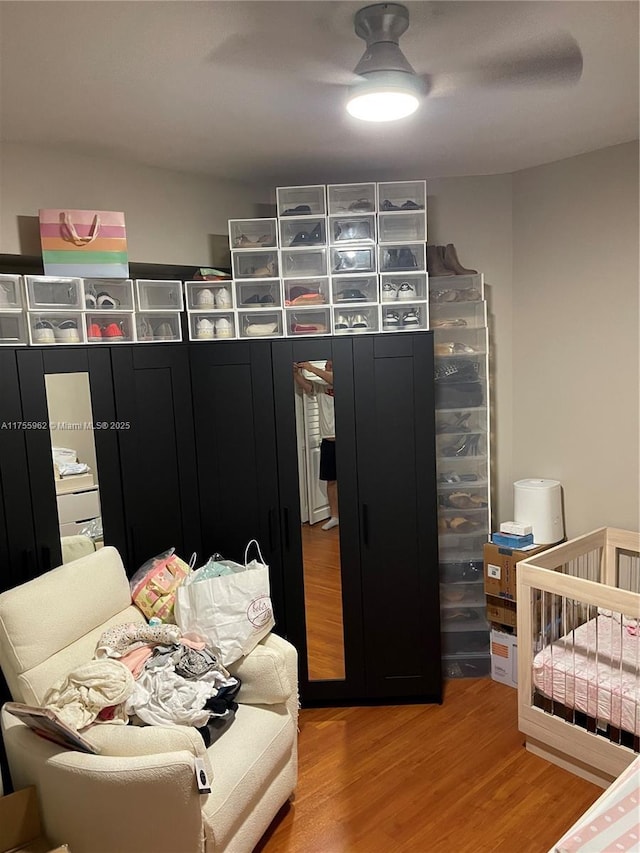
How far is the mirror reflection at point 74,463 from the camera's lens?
100 inches

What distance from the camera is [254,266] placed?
2975mm

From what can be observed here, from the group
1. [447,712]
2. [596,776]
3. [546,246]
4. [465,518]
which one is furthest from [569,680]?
[546,246]

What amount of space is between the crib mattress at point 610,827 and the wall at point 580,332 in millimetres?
1685

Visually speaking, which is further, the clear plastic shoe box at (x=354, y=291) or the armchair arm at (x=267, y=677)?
the clear plastic shoe box at (x=354, y=291)

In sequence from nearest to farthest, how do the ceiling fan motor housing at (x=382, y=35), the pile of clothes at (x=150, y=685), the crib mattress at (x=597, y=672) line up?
the ceiling fan motor housing at (x=382, y=35), the pile of clothes at (x=150, y=685), the crib mattress at (x=597, y=672)

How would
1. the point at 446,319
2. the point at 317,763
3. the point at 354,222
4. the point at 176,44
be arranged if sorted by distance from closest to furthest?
1. the point at 176,44
2. the point at 317,763
3. the point at 354,222
4. the point at 446,319

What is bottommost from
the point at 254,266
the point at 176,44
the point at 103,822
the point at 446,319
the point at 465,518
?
the point at 103,822

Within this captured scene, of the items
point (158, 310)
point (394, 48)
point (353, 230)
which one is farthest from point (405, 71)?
point (158, 310)

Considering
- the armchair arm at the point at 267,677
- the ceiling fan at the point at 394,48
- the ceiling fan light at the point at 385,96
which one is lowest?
the armchair arm at the point at 267,677

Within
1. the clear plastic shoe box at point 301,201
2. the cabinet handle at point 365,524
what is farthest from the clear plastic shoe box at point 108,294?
the cabinet handle at point 365,524

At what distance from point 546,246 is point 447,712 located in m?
2.31

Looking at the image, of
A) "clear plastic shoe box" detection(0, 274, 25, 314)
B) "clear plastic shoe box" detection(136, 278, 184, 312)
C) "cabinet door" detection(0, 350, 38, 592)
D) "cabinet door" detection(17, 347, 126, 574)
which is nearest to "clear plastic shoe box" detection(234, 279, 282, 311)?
"clear plastic shoe box" detection(136, 278, 184, 312)

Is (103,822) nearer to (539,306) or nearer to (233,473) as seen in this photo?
(233,473)

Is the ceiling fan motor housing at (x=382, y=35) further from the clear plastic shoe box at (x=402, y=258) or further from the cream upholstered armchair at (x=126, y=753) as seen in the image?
the cream upholstered armchair at (x=126, y=753)
